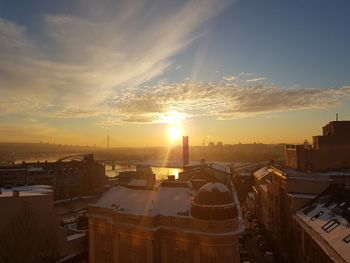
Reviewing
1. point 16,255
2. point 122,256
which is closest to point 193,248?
point 122,256

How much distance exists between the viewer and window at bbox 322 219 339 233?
97.1 feet

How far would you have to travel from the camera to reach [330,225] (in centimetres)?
3033

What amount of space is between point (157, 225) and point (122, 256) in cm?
495

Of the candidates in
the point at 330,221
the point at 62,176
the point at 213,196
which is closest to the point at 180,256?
the point at 213,196

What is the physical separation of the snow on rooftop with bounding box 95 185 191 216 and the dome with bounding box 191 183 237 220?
102 inches

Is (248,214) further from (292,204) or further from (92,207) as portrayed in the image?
(92,207)

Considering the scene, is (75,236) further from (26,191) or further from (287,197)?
(287,197)

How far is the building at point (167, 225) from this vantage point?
28.1m

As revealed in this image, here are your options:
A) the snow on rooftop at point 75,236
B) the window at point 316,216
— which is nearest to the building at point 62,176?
the snow on rooftop at point 75,236

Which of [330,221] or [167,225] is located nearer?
[167,225]

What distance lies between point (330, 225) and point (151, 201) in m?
16.8

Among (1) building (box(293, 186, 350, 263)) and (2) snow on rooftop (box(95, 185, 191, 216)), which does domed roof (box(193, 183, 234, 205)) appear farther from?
(1) building (box(293, 186, 350, 263))

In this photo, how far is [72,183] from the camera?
9350 centimetres

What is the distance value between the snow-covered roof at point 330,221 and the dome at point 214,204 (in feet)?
26.7
